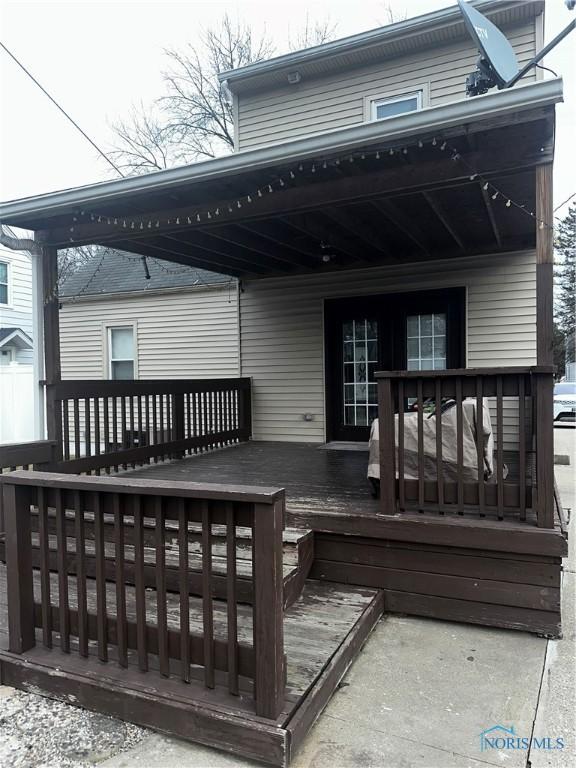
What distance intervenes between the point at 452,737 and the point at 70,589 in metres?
2.06

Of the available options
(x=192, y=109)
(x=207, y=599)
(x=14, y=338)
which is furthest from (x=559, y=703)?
(x=192, y=109)

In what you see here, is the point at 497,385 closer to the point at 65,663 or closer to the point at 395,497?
the point at 395,497

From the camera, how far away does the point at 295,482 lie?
420 centimetres

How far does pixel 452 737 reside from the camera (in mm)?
2010

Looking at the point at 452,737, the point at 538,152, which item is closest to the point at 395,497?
the point at 452,737

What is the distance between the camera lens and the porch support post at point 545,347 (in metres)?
2.73

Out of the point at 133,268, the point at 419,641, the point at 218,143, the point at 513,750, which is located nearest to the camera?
the point at 513,750

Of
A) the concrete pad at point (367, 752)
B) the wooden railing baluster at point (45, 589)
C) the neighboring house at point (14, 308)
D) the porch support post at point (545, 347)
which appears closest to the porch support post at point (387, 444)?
the porch support post at point (545, 347)

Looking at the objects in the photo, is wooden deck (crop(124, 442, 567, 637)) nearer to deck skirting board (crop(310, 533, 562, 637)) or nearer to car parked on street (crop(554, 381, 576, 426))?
deck skirting board (crop(310, 533, 562, 637))

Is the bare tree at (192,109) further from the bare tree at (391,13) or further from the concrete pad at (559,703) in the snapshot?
the concrete pad at (559,703)

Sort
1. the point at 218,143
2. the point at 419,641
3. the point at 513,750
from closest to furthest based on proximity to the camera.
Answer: the point at 513,750
the point at 419,641
the point at 218,143

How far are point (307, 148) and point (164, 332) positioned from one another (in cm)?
502

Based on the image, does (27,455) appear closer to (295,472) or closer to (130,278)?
(295,472)

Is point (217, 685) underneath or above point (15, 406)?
underneath
